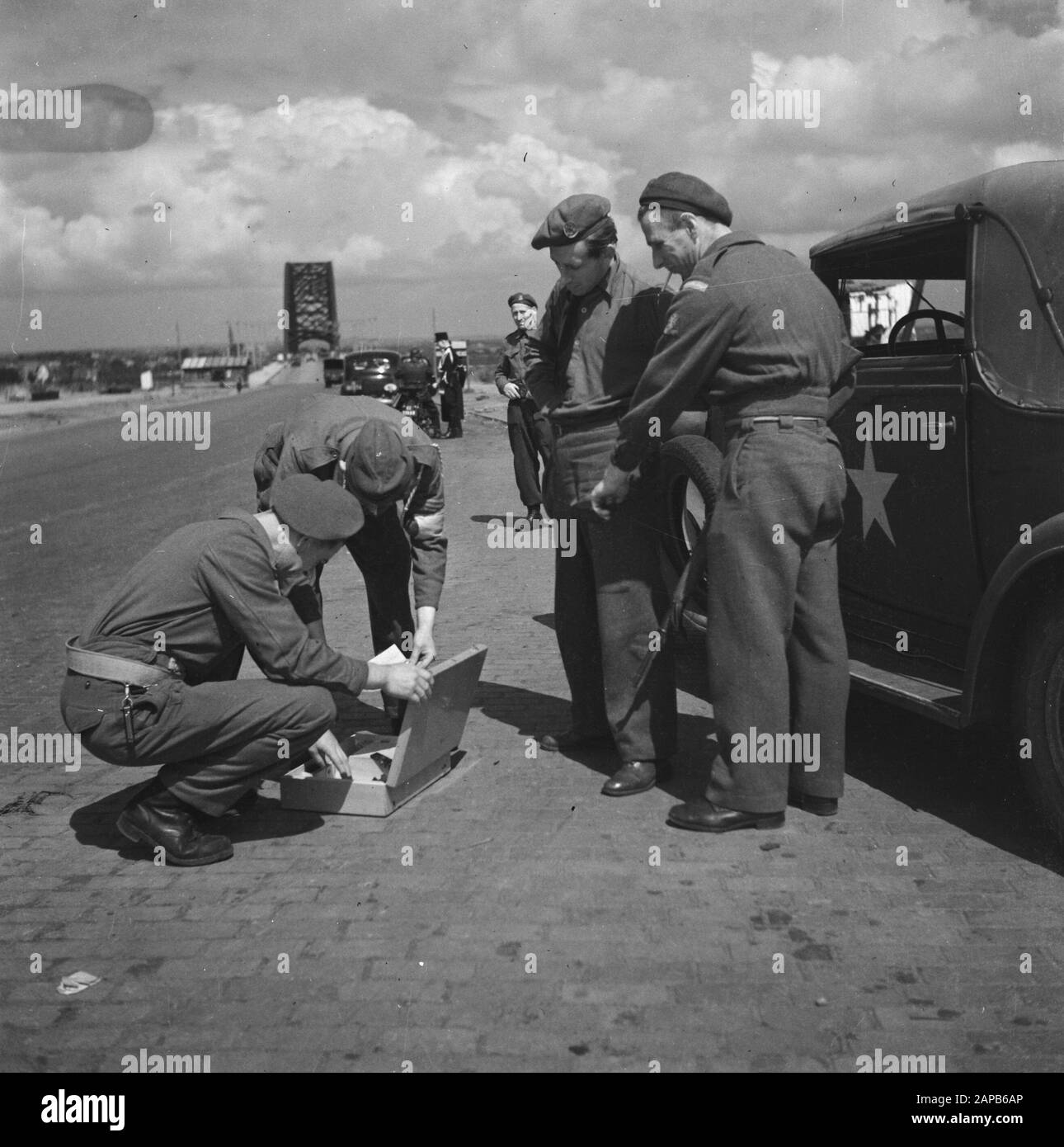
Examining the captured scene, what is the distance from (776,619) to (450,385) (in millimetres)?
21026

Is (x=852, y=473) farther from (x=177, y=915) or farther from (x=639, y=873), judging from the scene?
(x=177, y=915)

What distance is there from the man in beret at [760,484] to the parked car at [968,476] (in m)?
0.36

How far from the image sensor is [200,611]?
4211 millimetres

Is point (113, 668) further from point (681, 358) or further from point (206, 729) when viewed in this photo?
point (681, 358)

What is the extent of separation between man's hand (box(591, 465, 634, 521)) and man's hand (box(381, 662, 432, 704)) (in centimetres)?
93

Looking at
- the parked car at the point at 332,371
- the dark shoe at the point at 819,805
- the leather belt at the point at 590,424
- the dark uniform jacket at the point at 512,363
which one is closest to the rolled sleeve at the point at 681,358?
the leather belt at the point at 590,424

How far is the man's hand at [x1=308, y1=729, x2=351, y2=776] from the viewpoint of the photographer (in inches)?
184

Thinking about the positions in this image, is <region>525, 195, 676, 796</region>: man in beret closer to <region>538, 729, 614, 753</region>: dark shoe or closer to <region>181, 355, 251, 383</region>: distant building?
<region>538, 729, 614, 753</region>: dark shoe

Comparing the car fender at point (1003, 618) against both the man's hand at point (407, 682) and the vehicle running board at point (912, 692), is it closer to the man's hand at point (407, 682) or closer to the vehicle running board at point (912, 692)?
the vehicle running board at point (912, 692)

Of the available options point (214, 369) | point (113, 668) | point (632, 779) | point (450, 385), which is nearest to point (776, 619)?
point (632, 779)

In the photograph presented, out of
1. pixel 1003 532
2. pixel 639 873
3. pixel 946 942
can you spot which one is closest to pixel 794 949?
pixel 946 942

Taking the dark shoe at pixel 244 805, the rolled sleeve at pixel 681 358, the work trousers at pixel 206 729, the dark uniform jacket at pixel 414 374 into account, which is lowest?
the dark shoe at pixel 244 805

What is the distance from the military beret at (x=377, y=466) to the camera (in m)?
4.64

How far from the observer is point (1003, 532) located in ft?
14.5
